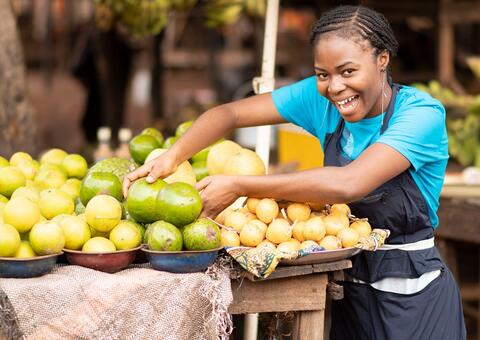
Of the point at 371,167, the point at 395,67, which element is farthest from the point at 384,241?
the point at 395,67

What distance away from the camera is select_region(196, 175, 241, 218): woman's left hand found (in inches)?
108

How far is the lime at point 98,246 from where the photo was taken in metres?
2.61

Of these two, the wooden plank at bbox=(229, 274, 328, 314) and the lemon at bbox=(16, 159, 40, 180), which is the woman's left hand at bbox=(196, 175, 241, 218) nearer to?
the wooden plank at bbox=(229, 274, 328, 314)

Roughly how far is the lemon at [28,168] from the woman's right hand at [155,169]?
1.59 feet

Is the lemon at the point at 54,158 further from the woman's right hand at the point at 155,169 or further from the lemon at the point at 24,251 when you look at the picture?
the lemon at the point at 24,251

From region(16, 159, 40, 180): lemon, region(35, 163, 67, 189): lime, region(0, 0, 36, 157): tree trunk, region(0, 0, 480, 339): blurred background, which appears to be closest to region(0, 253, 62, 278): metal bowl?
region(35, 163, 67, 189): lime

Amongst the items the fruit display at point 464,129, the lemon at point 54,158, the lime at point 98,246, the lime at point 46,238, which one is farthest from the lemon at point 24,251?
the fruit display at point 464,129

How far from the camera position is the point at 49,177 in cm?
317

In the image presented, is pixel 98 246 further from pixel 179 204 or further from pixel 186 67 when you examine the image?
pixel 186 67

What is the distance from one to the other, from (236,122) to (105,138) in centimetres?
347

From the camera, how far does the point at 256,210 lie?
2.79 metres

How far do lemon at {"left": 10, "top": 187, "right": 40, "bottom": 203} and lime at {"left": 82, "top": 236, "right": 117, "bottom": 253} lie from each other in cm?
33

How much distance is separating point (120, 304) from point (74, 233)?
0.30 metres

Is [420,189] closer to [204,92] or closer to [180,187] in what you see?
[180,187]
